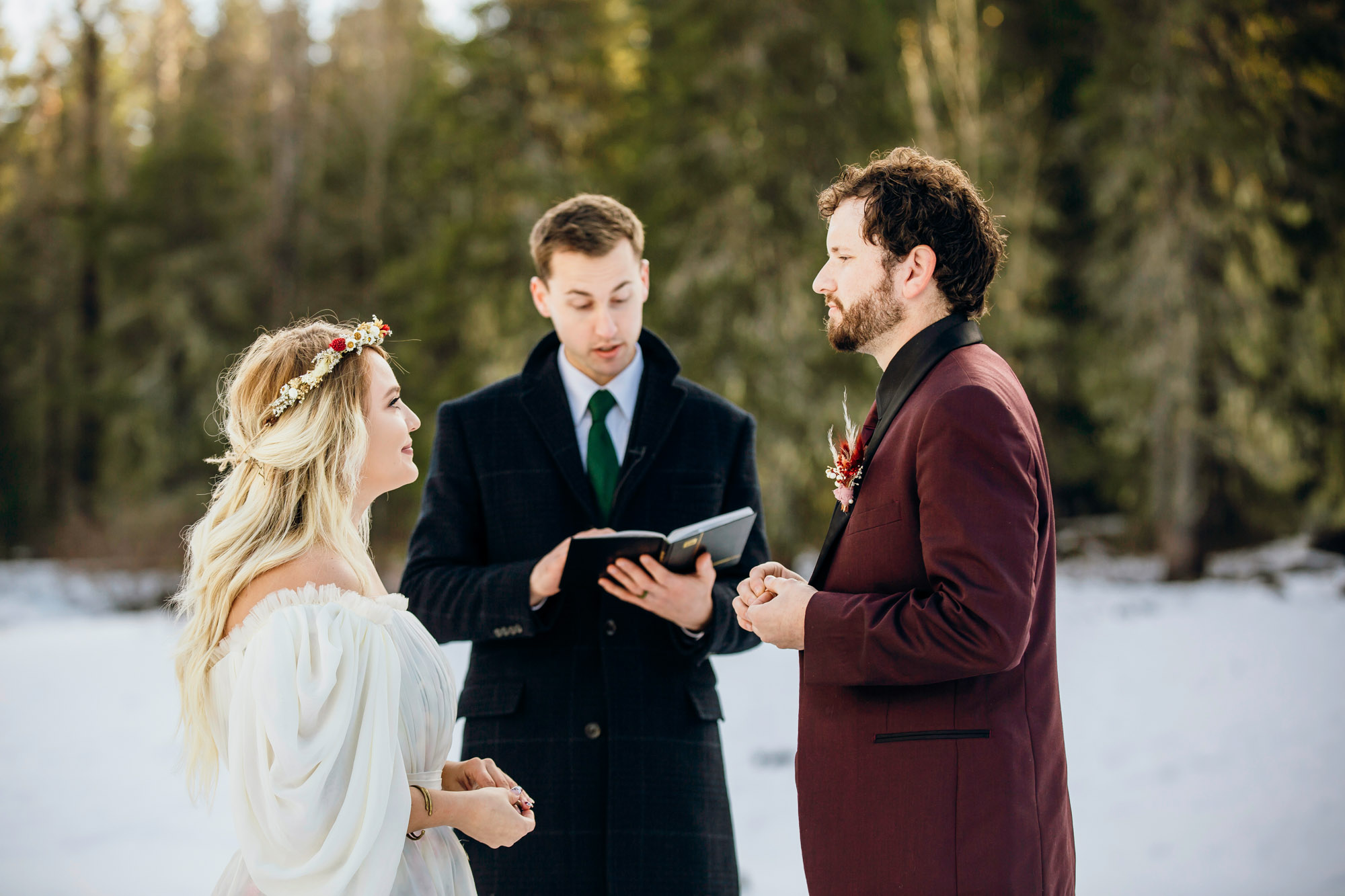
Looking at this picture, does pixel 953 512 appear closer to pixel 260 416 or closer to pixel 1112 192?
pixel 260 416

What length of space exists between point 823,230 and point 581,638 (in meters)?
9.90

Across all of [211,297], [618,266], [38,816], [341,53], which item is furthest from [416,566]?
[341,53]

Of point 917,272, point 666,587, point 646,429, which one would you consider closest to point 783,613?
point 666,587

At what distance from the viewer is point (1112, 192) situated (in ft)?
41.7

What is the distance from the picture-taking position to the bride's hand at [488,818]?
210 centimetres

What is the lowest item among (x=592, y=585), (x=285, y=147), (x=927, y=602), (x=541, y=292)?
(x=592, y=585)

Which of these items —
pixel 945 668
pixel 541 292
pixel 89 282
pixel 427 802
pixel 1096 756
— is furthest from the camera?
pixel 89 282

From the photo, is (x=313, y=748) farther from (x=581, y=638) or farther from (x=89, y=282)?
(x=89, y=282)

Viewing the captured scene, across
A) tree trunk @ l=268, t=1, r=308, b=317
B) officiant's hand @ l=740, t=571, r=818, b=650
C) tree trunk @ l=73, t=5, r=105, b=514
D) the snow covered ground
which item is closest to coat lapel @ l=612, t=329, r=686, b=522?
officiant's hand @ l=740, t=571, r=818, b=650

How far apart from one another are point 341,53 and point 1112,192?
1915cm

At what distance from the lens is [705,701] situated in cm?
287

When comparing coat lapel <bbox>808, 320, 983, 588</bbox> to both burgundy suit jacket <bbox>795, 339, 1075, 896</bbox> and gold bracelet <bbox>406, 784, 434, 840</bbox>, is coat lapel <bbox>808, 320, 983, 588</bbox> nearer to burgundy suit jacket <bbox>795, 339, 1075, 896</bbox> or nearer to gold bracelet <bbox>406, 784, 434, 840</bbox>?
burgundy suit jacket <bbox>795, 339, 1075, 896</bbox>

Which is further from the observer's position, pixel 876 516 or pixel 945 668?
pixel 876 516

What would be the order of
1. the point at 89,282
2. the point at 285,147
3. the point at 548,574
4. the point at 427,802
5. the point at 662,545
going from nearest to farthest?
the point at 427,802
the point at 662,545
the point at 548,574
the point at 89,282
the point at 285,147
